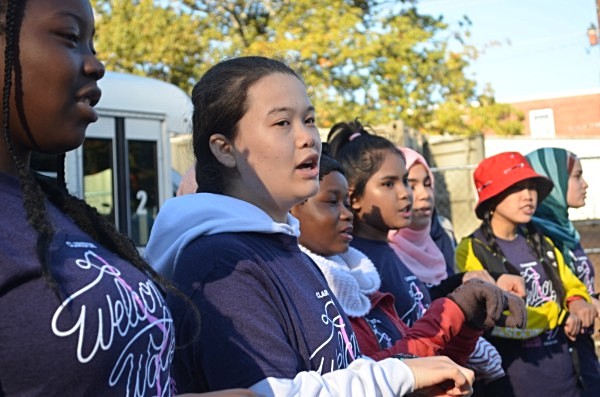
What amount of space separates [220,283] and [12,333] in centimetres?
64

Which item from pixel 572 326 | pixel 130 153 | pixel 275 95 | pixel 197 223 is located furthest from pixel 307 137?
pixel 130 153

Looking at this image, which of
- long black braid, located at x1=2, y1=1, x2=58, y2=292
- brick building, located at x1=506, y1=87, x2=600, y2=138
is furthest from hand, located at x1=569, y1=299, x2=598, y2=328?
brick building, located at x1=506, y1=87, x2=600, y2=138

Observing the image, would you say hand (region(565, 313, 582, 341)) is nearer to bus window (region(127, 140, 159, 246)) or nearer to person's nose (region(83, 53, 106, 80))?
person's nose (region(83, 53, 106, 80))

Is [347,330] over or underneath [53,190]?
underneath

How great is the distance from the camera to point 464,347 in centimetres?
272

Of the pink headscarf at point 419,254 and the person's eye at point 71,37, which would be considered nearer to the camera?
the person's eye at point 71,37

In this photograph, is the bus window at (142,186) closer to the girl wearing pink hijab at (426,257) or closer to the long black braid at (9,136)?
the girl wearing pink hijab at (426,257)

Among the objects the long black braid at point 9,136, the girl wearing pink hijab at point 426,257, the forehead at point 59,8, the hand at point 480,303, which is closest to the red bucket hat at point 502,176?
the girl wearing pink hijab at point 426,257

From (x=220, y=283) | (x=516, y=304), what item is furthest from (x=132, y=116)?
(x=220, y=283)

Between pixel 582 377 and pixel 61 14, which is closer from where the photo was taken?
pixel 61 14

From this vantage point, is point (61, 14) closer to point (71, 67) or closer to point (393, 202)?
point (71, 67)

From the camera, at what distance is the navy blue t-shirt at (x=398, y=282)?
328 centimetres

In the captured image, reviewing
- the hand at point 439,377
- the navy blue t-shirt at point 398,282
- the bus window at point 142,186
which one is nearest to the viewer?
the hand at point 439,377

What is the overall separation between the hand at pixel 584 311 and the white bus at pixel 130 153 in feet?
14.6
